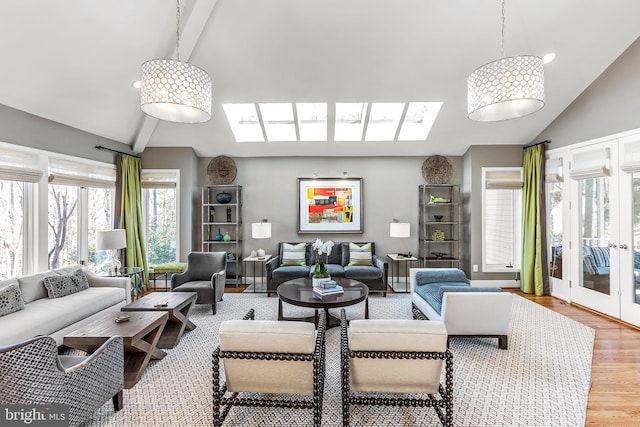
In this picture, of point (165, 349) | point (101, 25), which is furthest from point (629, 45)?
point (165, 349)

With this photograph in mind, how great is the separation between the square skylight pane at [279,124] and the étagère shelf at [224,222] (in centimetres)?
130

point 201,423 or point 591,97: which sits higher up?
point 591,97

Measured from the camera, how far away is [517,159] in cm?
575

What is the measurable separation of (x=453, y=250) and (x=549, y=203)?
1852mm

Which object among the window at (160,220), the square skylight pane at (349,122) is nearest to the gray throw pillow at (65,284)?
the window at (160,220)

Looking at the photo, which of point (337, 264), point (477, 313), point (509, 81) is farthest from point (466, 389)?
point (337, 264)

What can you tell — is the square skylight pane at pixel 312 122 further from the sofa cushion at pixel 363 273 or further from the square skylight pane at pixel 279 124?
the sofa cushion at pixel 363 273

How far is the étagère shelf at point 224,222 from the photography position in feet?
19.9

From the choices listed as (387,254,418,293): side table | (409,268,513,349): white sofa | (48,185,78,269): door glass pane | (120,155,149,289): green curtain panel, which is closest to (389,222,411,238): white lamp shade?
(387,254,418,293): side table

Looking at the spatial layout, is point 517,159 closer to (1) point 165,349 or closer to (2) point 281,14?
(2) point 281,14

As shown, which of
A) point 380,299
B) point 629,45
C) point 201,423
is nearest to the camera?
point 201,423

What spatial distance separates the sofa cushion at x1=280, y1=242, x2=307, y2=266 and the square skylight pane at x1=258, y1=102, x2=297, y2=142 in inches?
83.2

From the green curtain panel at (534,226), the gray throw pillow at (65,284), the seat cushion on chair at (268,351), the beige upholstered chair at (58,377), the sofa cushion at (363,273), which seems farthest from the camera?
the green curtain panel at (534,226)

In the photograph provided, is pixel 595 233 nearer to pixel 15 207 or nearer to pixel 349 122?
pixel 349 122
